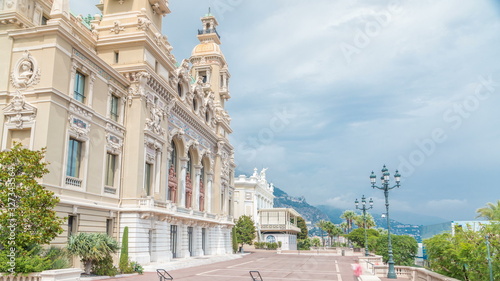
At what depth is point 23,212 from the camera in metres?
16.7

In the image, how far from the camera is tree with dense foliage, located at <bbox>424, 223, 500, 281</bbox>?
19.5m

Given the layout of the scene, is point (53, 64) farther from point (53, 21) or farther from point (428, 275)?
point (428, 275)

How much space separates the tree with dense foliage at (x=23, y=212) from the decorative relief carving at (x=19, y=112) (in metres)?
6.08

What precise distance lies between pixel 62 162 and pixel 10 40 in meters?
8.29

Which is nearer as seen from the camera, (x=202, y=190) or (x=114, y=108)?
(x=114, y=108)

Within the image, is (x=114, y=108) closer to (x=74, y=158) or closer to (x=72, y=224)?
(x=74, y=158)

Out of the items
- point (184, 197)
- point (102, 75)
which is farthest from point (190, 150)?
point (102, 75)

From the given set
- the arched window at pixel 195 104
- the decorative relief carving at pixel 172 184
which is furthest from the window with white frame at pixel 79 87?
the arched window at pixel 195 104

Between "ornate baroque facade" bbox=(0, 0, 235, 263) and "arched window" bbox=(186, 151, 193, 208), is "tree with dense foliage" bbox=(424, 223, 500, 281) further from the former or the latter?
"arched window" bbox=(186, 151, 193, 208)

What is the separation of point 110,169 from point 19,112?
8359 mm

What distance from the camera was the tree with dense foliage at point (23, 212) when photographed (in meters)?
16.5

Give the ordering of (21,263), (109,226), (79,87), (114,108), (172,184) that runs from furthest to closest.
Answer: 1. (172,184)
2. (114,108)
3. (109,226)
4. (79,87)
5. (21,263)

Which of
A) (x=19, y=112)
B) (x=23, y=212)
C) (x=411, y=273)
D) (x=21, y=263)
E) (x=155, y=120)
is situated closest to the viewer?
(x=21, y=263)

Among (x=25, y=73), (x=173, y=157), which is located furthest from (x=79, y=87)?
(x=173, y=157)
